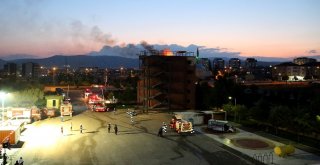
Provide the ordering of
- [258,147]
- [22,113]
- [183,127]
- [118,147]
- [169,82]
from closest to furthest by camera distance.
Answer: [258,147] < [118,147] < [183,127] < [22,113] < [169,82]

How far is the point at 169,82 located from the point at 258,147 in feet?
124

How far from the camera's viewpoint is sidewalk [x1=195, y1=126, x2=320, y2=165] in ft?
111

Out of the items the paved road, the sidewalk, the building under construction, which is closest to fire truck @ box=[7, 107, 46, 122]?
the paved road

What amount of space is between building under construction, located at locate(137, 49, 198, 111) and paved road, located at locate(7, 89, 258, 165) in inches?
812

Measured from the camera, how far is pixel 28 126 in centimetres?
5312

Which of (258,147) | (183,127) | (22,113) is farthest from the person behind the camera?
(22,113)

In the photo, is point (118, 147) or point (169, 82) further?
point (169, 82)

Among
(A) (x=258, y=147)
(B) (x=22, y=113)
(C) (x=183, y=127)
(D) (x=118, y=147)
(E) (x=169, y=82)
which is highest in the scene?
(E) (x=169, y=82)

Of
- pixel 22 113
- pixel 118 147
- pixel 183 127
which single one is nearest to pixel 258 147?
pixel 183 127

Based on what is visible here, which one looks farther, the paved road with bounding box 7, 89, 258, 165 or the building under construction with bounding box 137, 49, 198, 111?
the building under construction with bounding box 137, 49, 198, 111

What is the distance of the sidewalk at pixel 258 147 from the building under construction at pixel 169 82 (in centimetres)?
2571

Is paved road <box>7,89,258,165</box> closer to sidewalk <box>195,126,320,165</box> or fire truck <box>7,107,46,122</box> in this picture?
sidewalk <box>195,126,320,165</box>

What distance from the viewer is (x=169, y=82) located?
75.1 metres

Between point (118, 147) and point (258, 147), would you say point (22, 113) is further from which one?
point (258, 147)
